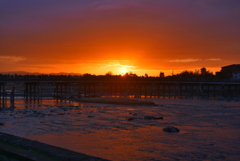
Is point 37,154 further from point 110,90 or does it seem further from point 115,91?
point 110,90

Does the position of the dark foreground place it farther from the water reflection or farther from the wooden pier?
the wooden pier

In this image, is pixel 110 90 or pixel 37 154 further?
pixel 110 90

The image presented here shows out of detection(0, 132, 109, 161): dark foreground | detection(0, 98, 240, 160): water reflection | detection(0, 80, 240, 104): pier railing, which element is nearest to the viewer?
detection(0, 132, 109, 161): dark foreground

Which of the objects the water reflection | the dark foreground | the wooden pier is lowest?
the water reflection

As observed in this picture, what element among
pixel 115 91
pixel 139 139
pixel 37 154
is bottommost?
pixel 139 139

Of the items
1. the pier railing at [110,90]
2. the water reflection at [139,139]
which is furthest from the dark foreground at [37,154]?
the pier railing at [110,90]

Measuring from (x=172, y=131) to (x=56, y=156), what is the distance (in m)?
14.5

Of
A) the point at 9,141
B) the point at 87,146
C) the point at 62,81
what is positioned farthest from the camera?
the point at 62,81

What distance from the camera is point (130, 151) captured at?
16188 mm

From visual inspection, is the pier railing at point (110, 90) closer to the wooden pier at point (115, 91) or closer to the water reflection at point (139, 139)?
the wooden pier at point (115, 91)

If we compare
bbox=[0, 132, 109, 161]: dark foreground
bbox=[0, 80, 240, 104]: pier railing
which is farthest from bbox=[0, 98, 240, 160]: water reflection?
bbox=[0, 80, 240, 104]: pier railing

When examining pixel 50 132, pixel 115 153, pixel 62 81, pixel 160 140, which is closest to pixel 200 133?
pixel 160 140

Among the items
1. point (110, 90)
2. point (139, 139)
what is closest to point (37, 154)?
point (139, 139)

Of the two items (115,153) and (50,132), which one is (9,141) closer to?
(115,153)
